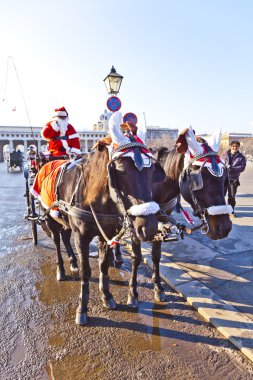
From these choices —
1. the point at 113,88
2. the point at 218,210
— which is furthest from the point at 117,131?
the point at 113,88

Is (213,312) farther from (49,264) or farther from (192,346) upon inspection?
(49,264)

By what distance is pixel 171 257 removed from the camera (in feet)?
17.0

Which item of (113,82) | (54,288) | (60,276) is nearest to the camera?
(54,288)

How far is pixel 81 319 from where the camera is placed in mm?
3309

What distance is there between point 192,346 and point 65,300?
196cm

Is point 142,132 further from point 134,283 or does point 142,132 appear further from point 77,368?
point 77,368

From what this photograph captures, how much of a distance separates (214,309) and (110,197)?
7.20ft

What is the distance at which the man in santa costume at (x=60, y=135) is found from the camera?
511 centimetres

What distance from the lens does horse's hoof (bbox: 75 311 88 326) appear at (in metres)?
3.29

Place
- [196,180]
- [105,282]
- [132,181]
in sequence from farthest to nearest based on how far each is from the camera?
1. [105,282]
2. [196,180]
3. [132,181]

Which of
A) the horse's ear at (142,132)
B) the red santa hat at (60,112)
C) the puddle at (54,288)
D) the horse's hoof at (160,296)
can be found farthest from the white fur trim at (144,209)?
the red santa hat at (60,112)

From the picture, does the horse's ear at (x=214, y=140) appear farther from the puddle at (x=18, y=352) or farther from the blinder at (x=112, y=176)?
the puddle at (x=18, y=352)

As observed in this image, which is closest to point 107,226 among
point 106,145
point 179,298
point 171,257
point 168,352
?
point 106,145

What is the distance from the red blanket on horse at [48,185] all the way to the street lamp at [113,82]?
344 cm
